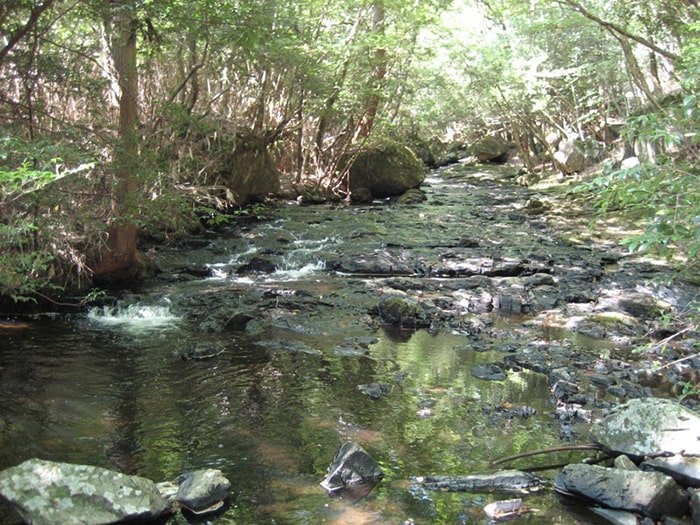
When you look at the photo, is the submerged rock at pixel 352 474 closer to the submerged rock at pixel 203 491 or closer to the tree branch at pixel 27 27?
the submerged rock at pixel 203 491

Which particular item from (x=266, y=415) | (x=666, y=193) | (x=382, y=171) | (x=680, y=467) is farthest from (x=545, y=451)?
(x=382, y=171)

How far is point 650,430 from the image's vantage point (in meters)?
4.94

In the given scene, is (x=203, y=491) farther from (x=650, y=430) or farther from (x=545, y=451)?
(x=650, y=430)

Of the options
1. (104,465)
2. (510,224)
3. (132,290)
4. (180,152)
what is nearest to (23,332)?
(132,290)

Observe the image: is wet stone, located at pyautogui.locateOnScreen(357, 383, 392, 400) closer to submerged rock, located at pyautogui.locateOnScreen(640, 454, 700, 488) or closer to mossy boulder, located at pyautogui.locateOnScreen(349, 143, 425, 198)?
submerged rock, located at pyautogui.locateOnScreen(640, 454, 700, 488)

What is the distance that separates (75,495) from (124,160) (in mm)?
5354

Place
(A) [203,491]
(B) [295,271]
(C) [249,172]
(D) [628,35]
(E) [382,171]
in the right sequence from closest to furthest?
(A) [203,491] → (D) [628,35] → (B) [295,271] → (C) [249,172] → (E) [382,171]

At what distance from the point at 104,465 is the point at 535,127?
86.1ft

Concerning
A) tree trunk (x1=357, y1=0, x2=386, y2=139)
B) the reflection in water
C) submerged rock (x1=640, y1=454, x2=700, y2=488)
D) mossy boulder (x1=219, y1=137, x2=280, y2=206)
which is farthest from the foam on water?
submerged rock (x1=640, y1=454, x2=700, y2=488)

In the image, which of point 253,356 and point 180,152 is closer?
point 253,356

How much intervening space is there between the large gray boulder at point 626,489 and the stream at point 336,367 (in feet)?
0.57

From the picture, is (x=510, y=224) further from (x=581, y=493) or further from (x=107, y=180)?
(x=581, y=493)

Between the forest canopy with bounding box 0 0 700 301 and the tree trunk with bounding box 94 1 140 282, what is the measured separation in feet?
0.11

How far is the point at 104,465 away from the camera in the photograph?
4840 millimetres
